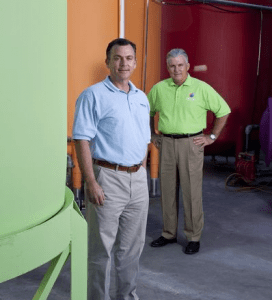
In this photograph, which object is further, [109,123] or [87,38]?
[87,38]

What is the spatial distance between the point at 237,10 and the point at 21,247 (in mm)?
6300

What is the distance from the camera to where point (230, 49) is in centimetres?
700

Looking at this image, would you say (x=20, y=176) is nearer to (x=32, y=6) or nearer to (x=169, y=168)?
(x=32, y=6)

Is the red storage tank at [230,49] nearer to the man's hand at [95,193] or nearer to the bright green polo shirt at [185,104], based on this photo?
the bright green polo shirt at [185,104]

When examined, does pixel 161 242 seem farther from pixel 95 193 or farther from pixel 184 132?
pixel 95 193

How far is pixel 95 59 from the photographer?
5012 mm

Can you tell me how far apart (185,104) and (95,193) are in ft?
5.46

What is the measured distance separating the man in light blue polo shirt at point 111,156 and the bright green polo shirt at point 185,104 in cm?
117

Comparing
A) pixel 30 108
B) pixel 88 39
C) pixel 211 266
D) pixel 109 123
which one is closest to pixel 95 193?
pixel 109 123

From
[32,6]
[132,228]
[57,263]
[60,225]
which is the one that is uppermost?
[32,6]

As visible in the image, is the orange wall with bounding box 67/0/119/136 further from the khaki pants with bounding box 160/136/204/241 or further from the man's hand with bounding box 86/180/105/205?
the man's hand with bounding box 86/180/105/205

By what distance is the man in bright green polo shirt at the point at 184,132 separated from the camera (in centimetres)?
418

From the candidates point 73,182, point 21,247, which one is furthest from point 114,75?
point 73,182

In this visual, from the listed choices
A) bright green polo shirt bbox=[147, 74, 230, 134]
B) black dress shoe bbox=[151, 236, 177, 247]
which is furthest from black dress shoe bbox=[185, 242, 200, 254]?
bright green polo shirt bbox=[147, 74, 230, 134]
